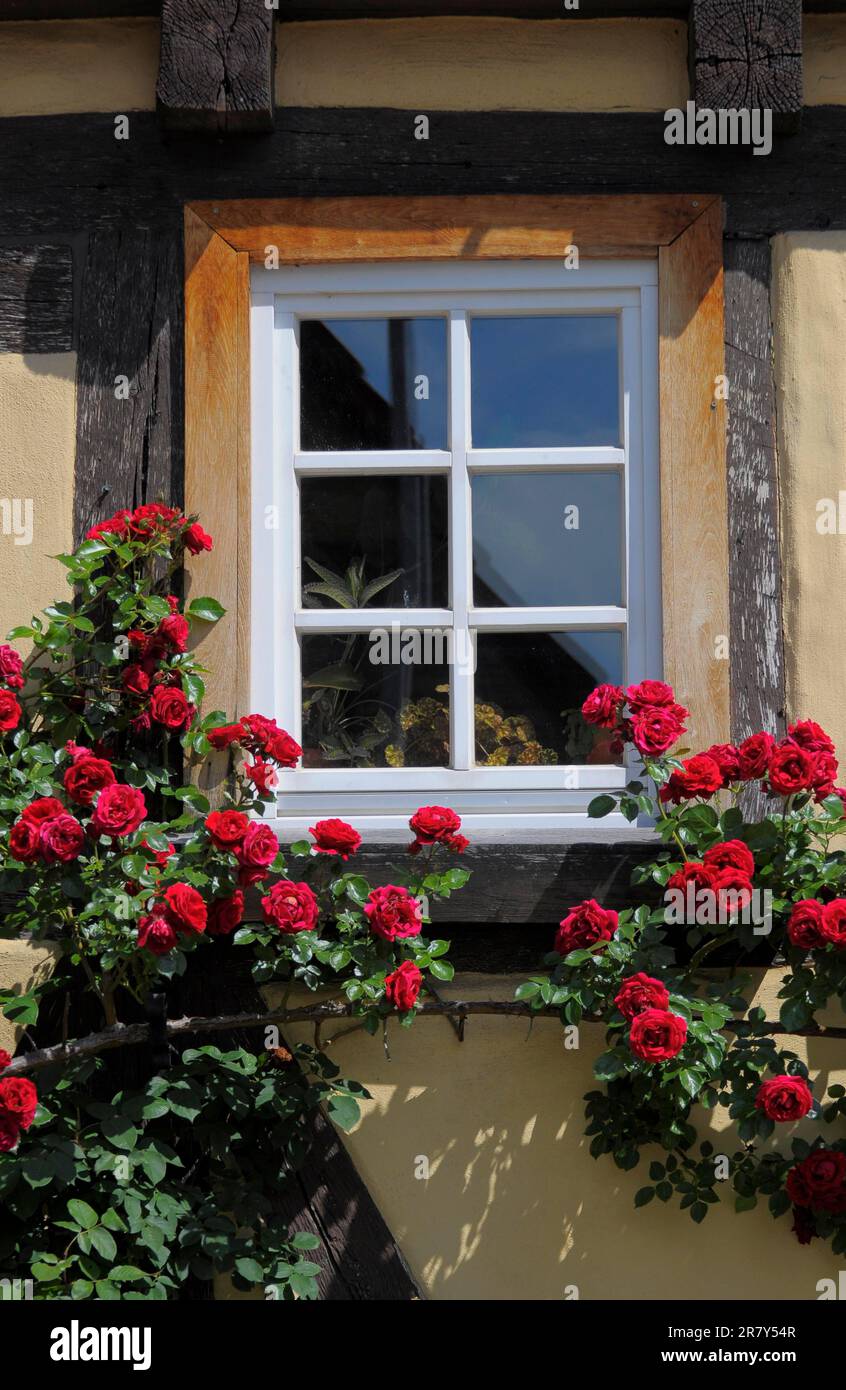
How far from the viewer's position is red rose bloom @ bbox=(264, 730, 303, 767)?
2586 mm

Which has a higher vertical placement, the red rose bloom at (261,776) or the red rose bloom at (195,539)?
the red rose bloom at (195,539)

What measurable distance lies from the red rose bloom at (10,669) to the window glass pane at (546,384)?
3.73ft

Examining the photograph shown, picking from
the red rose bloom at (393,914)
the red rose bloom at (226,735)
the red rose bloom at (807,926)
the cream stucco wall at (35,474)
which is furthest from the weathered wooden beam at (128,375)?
the red rose bloom at (807,926)

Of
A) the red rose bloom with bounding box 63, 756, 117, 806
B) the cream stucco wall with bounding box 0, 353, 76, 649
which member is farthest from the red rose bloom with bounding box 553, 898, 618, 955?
the cream stucco wall with bounding box 0, 353, 76, 649

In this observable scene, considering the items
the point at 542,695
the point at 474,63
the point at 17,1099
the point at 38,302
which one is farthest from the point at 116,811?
the point at 474,63

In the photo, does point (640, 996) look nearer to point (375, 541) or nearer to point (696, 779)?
point (696, 779)

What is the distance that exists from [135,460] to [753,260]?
1.46 m

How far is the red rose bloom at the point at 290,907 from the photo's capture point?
95.6 inches

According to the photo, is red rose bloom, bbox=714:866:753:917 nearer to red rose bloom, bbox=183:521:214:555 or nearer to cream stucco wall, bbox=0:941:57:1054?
red rose bloom, bbox=183:521:214:555

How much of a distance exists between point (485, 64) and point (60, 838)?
6.50ft

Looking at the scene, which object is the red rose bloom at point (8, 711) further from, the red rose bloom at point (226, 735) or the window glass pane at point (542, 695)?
the window glass pane at point (542, 695)

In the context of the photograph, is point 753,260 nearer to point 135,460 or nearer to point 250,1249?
point 135,460

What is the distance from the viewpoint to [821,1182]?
8.36 feet

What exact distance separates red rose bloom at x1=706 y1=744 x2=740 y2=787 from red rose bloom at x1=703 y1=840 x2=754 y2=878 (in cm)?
17
